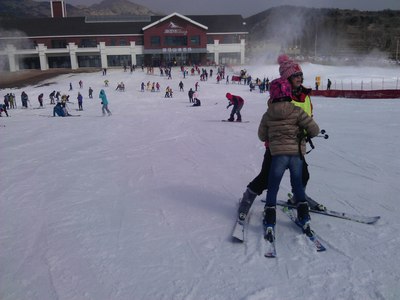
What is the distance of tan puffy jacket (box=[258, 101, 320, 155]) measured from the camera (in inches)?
140

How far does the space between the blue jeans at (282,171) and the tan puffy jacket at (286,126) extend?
2.9 inches

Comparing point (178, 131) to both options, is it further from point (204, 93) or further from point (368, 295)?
point (204, 93)

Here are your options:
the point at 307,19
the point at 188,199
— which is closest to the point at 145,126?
the point at 188,199

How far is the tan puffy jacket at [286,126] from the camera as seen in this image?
140 inches

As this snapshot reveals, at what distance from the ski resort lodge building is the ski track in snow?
4467cm

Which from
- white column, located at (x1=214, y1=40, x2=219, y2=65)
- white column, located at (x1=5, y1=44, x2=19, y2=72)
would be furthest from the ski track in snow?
white column, located at (x1=5, y1=44, x2=19, y2=72)

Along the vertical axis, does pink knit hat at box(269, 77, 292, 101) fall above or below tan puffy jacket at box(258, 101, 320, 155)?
Result: above

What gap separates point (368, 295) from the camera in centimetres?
294

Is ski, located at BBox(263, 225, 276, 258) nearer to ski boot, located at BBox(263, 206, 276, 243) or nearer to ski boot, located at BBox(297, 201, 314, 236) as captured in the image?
ski boot, located at BBox(263, 206, 276, 243)

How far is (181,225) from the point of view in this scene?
445 cm

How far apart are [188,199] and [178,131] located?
713 centimetres

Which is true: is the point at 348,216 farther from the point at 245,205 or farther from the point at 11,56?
the point at 11,56

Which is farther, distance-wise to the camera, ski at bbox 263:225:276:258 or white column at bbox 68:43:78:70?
white column at bbox 68:43:78:70

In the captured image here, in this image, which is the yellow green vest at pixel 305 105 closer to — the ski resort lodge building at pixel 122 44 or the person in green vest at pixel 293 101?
the person in green vest at pixel 293 101
